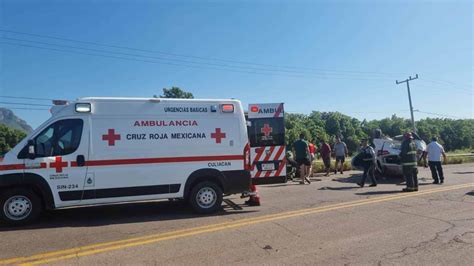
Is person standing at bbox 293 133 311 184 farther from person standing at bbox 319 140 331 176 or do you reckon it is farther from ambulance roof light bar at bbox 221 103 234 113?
ambulance roof light bar at bbox 221 103 234 113

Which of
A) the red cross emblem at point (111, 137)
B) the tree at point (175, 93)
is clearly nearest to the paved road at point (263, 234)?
the red cross emblem at point (111, 137)

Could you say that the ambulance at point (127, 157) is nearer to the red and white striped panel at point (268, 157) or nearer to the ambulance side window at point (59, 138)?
the ambulance side window at point (59, 138)

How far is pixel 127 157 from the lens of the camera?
743 cm

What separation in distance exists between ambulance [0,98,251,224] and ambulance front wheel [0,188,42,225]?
16mm

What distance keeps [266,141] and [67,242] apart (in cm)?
670

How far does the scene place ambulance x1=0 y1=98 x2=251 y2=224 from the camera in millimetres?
6957

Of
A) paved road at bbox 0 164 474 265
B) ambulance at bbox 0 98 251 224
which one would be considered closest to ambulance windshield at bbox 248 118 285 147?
A: paved road at bbox 0 164 474 265

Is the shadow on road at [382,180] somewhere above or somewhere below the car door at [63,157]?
below

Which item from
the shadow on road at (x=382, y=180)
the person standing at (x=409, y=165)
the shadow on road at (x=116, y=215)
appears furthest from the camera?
the shadow on road at (x=382, y=180)

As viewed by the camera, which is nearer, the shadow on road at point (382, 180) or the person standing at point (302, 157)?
the person standing at point (302, 157)

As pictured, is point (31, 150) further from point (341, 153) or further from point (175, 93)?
point (175, 93)

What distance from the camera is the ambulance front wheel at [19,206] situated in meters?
6.81

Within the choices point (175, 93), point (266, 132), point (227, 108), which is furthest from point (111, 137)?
point (175, 93)

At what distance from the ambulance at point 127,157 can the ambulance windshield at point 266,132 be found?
2.99 meters
